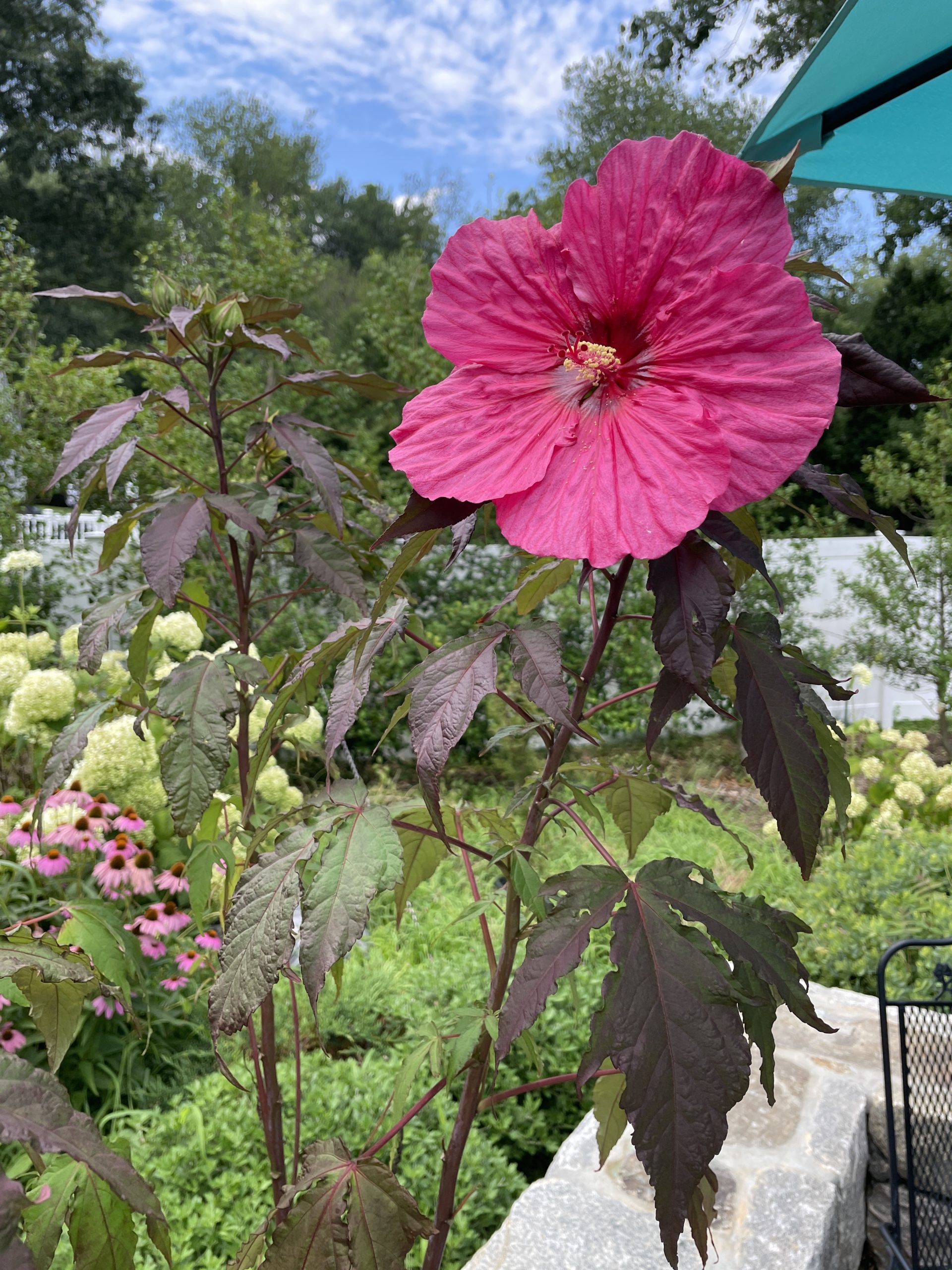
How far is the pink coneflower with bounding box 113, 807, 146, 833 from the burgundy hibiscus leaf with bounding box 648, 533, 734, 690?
1880 millimetres

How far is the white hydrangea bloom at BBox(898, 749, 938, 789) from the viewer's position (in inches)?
138

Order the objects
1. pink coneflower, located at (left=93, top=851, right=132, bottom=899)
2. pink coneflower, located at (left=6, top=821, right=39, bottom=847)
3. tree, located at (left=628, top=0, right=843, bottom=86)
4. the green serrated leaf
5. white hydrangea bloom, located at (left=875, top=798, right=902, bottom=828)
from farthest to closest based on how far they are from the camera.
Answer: tree, located at (left=628, top=0, right=843, bottom=86) < white hydrangea bloom, located at (left=875, top=798, right=902, bottom=828) < pink coneflower, located at (left=93, top=851, right=132, bottom=899) < pink coneflower, located at (left=6, top=821, right=39, bottom=847) < the green serrated leaf

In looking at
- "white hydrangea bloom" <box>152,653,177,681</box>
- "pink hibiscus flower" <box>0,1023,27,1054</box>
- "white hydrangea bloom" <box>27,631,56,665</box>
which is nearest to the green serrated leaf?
"pink hibiscus flower" <box>0,1023,27,1054</box>

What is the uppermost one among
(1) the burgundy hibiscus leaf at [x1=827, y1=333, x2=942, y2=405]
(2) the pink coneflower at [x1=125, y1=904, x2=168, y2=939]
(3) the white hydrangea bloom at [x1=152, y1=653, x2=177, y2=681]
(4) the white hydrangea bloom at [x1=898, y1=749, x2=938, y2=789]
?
(1) the burgundy hibiscus leaf at [x1=827, y1=333, x2=942, y2=405]

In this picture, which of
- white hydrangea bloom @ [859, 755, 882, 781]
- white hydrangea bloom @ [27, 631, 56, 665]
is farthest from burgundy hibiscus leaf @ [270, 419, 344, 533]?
white hydrangea bloom @ [859, 755, 882, 781]

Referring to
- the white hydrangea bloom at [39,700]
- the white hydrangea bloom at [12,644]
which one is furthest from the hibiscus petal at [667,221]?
the white hydrangea bloom at [12,644]

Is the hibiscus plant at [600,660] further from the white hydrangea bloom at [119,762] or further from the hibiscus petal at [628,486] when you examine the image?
the white hydrangea bloom at [119,762]

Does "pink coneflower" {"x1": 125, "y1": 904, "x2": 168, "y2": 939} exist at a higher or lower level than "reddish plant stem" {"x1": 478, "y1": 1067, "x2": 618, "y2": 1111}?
lower

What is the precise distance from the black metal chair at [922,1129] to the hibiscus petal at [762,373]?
1040mm

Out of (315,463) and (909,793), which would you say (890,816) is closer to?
(909,793)

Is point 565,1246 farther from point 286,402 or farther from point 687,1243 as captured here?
point 286,402

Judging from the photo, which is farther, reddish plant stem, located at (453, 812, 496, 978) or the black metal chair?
the black metal chair

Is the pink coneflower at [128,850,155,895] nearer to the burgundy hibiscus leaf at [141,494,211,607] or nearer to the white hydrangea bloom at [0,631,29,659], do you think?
the white hydrangea bloom at [0,631,29,659]

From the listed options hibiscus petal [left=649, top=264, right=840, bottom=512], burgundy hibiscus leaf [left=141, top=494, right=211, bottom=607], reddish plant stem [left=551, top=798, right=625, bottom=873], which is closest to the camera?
hibiscus petal [left=649, top=264, right=840, bottom=512]
